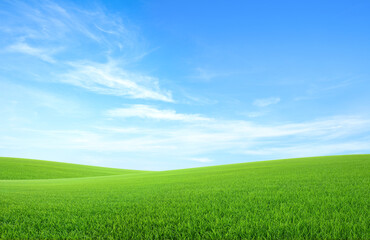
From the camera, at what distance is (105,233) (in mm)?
3518

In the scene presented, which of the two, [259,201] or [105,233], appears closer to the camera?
[105,233]

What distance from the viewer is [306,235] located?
313 centimetres

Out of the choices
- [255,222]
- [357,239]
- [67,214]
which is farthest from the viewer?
[67,214]

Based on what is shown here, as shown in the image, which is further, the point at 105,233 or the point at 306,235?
the point at 105,233

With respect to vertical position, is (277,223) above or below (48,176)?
above

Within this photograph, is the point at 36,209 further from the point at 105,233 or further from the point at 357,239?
the point at 357,239

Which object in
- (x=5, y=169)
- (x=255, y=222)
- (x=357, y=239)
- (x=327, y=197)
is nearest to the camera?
(x=357, y=239)

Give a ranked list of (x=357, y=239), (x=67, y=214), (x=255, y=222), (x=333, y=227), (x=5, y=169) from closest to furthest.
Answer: (x=357, y=239) < (x=333, y=227) < (x=255, y=222) < (x=67, y=214) < (x=5, y=169)

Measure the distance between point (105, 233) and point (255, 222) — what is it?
232cm

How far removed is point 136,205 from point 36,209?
234 centimetres

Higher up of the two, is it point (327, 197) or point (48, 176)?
point (327, 197)

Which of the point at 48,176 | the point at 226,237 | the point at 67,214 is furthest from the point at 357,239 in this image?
the point at 48,176

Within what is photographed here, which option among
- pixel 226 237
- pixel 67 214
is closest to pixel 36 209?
pixel 67 214

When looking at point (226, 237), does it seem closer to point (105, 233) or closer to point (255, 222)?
point (255, 222)
